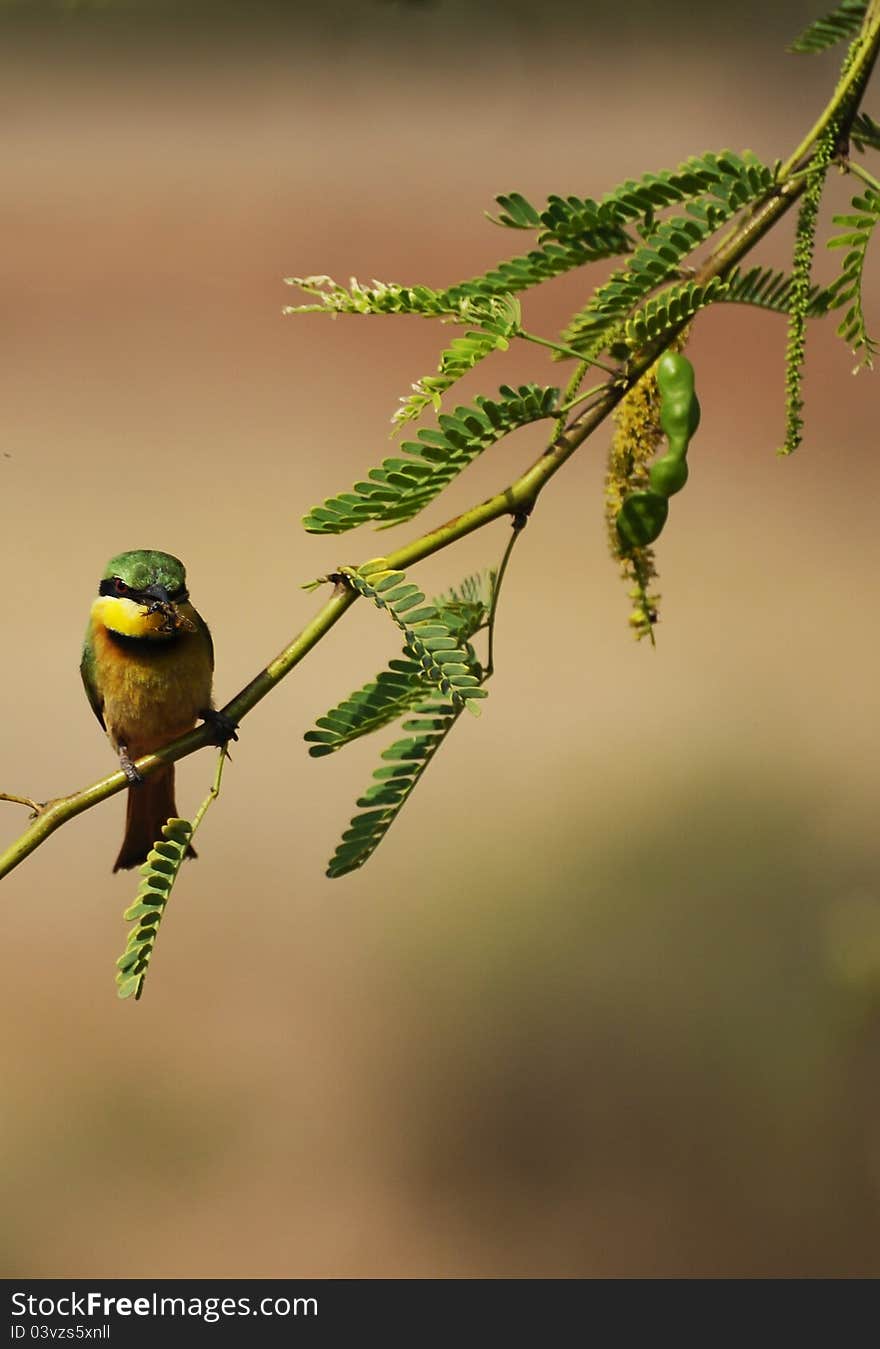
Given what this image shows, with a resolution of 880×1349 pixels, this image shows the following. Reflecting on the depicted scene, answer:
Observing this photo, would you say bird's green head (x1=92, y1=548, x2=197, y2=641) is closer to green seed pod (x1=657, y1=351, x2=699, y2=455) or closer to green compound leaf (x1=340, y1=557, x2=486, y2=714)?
green compound leaf (x1=340, y1=557, x2=486, y2=714)

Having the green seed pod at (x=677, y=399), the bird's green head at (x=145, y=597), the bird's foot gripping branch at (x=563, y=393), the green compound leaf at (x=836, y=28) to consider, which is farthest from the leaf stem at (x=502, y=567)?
the bird's green head at (x=145, y=597)

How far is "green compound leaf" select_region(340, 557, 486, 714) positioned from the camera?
927mm

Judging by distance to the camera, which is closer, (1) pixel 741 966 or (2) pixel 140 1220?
(2) pixel 140 1220

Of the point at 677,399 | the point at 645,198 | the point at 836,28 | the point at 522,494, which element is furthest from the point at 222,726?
the point at 836,28

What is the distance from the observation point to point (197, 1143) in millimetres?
3877

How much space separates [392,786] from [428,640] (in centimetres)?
22

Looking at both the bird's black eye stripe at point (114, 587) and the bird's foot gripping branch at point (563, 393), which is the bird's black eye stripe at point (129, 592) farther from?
the bird's foot gripping branch at point (563, 393)

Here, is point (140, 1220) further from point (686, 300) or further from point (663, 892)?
point (686, 300)

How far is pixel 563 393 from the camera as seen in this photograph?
3.13 ft

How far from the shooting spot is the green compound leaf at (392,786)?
43.1 inches

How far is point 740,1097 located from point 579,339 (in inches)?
129

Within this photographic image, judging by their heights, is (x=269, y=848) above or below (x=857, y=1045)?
above

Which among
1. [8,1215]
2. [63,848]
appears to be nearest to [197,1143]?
[8,1215]

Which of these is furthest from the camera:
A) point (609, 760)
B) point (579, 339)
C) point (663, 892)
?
point (609, 760)
